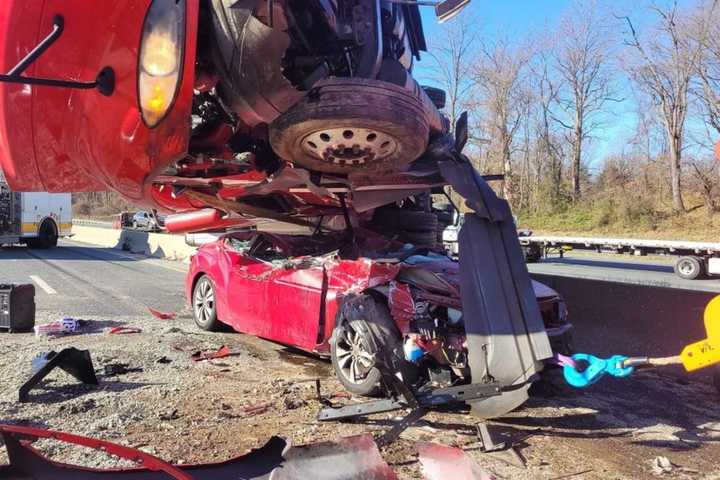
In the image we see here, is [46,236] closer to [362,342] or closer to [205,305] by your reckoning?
[205,305]

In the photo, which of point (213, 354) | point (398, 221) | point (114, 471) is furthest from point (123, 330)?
Result: point (114, 471)

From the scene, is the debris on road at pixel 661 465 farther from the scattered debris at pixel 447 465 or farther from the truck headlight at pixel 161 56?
the truck headlight at pixel 161 56

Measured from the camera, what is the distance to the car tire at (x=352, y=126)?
2869mm

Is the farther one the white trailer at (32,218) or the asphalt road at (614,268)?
the white trailer at (32,218)

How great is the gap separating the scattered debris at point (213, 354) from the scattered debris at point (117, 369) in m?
0.67

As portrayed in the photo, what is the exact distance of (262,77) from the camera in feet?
8.46

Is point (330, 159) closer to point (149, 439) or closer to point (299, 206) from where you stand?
point (149, 439)

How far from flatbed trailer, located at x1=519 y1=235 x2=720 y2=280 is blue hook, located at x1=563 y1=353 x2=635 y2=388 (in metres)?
13.5

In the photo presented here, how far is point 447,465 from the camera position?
10.0 feet

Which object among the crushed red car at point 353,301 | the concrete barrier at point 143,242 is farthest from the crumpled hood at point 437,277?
the concrete barrier at point 143,242

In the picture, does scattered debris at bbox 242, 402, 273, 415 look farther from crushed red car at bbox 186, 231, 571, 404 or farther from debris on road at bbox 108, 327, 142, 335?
debris on road at bbox 108, 327, 142, 335

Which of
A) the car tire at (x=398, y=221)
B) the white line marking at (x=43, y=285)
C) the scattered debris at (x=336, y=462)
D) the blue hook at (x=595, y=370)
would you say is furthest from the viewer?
the white line marking at (x=43, y=285)

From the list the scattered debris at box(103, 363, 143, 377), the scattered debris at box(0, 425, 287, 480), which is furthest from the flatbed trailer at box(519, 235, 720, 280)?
the scattered debris at box(0, 425, 287, 480)

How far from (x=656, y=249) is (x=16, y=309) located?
1620 cm
